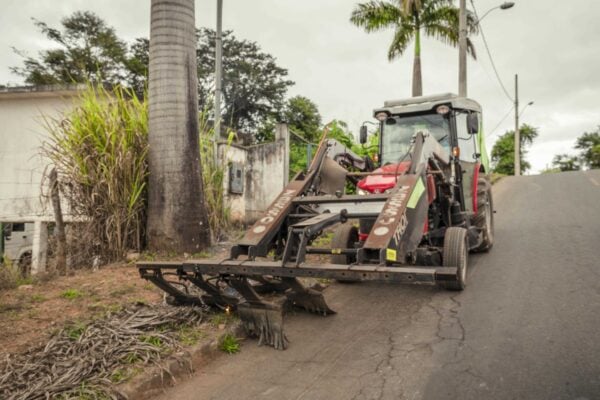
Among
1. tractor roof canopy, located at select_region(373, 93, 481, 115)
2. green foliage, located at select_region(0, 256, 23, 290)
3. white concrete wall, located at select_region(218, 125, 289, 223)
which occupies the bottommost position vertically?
green foliage, located at select_region(0, 256, 23, 290)

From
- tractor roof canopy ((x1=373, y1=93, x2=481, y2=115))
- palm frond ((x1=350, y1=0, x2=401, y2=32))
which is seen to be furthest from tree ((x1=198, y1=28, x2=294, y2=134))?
tractor roof canopy ((x1=373, y1=93, x2=481, y2=115))

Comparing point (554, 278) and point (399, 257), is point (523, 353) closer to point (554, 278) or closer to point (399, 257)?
point (399, 257)

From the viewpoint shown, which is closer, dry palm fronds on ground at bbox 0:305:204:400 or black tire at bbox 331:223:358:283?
dry palm fronds on ground at bbox 0:305:204:400

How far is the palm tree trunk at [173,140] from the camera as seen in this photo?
6090 millimetres

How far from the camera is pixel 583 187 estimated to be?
15.7m

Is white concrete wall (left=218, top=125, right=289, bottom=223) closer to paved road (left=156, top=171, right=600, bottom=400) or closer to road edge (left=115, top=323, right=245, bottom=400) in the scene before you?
paved road (left=156, top=171, right=600, bottom=400)

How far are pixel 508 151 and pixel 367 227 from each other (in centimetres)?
4152

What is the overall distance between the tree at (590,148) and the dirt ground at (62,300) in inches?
2323

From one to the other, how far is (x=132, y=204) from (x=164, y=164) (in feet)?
2.17

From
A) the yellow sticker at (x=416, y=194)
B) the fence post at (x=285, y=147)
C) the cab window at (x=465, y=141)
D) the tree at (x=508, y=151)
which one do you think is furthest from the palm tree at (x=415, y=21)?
the tree at (x=508, y=151)

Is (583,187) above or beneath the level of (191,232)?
above

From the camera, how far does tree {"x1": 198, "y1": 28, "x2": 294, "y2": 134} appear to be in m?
32.7

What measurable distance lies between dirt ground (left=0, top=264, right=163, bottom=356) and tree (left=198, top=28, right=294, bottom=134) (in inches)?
1060

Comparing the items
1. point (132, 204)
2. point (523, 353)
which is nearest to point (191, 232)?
point (132, 204)
